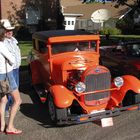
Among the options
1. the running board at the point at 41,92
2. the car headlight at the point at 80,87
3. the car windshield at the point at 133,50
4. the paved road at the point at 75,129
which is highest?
the car windshield at the point at 133,50

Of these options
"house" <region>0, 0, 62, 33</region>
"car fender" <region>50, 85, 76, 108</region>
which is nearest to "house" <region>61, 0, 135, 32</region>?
"house" <region>0, 0, 62, 33</region>

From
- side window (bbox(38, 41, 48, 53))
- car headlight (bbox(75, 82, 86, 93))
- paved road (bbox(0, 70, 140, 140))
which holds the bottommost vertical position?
paved road (bbox(0, 70, 140, 140))

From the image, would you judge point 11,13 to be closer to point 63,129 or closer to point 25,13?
point 25,13

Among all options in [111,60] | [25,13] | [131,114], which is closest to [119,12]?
[25,13]

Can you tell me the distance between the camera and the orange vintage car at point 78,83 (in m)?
6.80

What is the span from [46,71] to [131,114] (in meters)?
2.18

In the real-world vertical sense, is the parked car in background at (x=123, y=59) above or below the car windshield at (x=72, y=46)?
below

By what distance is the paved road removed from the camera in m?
6.40

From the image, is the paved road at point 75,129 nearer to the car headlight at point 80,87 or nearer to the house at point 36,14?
the car headlight at point 80,87

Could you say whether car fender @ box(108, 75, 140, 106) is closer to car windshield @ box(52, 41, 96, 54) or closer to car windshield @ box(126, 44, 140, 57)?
car windshield @ box(52, 41, 96, 54)

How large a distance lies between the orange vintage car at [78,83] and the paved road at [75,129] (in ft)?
0.69

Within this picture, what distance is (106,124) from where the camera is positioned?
6.88m

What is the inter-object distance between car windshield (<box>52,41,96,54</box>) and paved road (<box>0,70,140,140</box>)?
1.37 m

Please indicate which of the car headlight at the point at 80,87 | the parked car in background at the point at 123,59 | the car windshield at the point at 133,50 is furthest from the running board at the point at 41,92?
the car windshield at the point at 133,50
